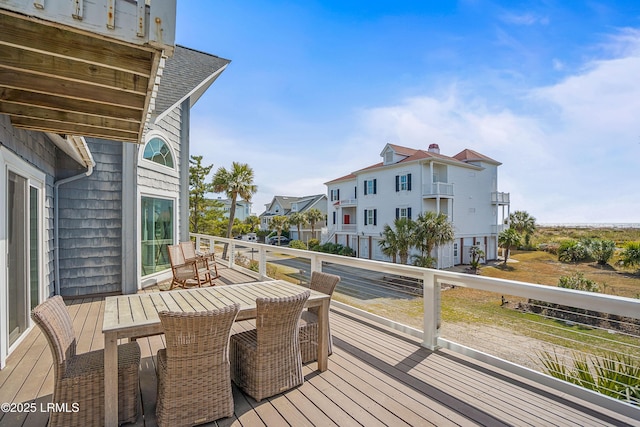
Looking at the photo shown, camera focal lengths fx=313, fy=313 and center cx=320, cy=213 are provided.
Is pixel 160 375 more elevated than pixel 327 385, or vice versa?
pixel 160 375

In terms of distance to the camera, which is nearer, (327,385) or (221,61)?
(327,385)

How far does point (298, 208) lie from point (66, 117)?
109ft

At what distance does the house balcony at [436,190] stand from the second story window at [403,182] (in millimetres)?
1053

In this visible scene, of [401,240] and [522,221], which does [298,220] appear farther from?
[522,221]

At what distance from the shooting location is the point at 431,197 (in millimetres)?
19109

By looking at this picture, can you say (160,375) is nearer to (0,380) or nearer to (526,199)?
(0,380)

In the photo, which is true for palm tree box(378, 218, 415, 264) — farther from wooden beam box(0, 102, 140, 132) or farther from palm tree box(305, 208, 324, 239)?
wooden beam box(0, 102, 140, 132)

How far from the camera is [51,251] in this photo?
5184 mm

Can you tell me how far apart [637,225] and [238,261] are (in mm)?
48590

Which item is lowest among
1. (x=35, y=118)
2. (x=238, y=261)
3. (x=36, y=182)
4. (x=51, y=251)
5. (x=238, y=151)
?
(x=238, y=261)

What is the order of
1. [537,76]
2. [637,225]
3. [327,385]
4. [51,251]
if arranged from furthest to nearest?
[637,225] → [537,76] → [51,251] → [327,385]

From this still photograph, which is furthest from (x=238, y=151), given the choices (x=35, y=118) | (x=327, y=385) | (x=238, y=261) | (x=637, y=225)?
(x=637, y=225)

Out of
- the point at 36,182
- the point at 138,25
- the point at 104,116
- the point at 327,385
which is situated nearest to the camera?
the point at 138,25

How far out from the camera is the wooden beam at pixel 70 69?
1980 millimetres
